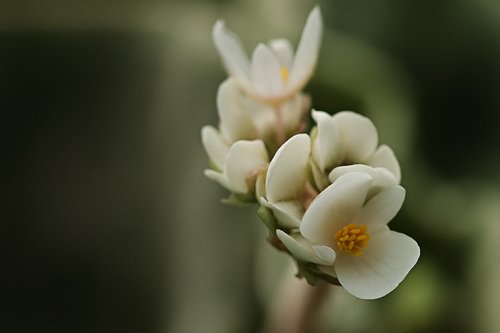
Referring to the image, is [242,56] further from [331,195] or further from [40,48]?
[40,48]

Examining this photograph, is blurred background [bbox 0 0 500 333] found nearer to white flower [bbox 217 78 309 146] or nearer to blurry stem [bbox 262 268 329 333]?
blurry stem [bbox 262 268 329 333]

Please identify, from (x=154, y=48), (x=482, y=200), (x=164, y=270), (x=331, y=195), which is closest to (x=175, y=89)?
(x=154, y=48)

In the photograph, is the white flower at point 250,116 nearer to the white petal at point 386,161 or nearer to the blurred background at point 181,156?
the white petal at point 386,161

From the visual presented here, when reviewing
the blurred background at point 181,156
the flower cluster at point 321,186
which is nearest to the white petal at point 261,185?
the flower cluster at point 321,186

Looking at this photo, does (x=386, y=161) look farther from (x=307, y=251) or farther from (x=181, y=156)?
(x=181, y=156)

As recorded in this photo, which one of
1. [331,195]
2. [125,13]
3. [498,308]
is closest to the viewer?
[331,195]

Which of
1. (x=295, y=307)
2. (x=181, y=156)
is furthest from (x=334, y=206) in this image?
(x=181, y=156)

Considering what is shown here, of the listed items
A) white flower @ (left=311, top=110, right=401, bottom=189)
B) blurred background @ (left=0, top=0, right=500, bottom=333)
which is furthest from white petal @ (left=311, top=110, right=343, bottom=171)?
blurred background @ (left=0, top=0, right=500, bottom=333)
